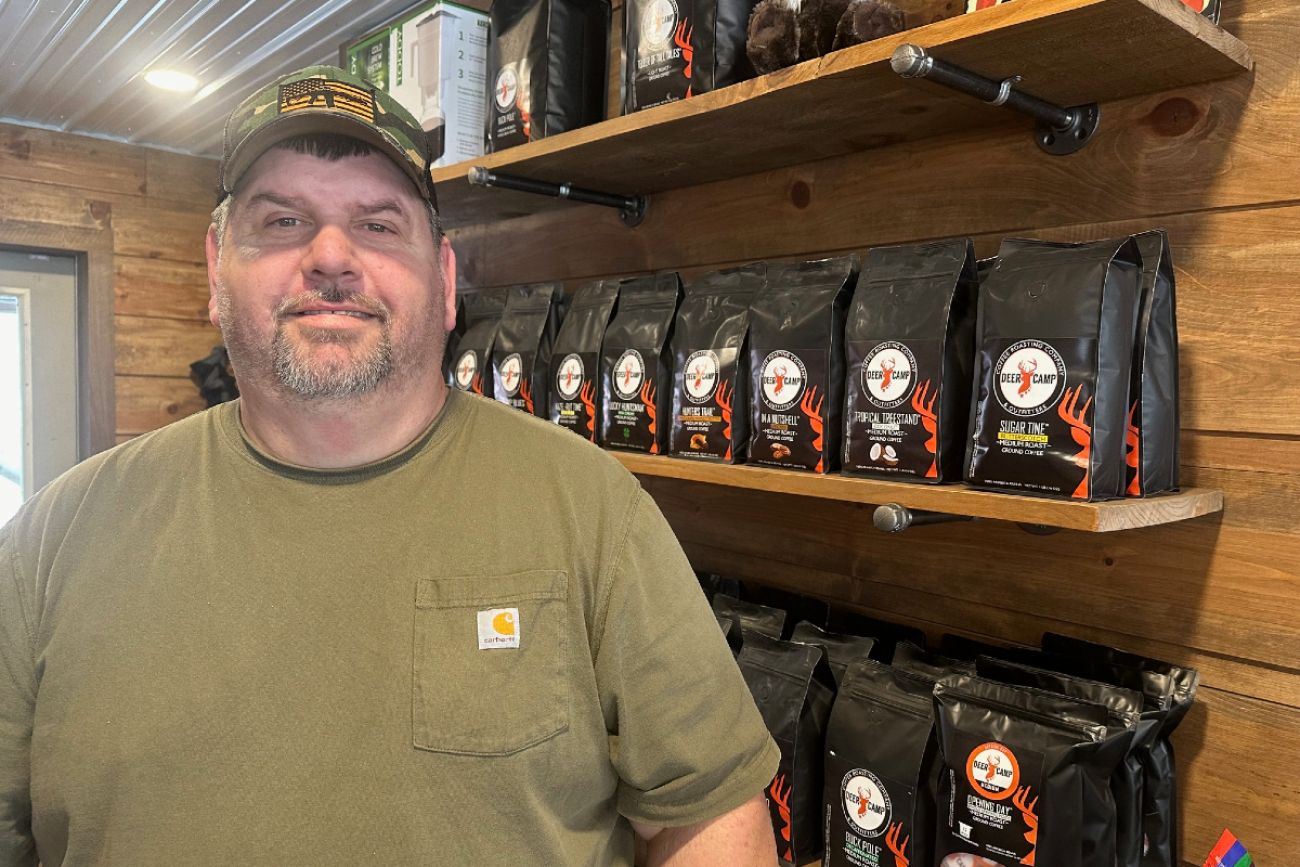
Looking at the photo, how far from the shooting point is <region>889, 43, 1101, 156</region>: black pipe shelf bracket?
0.96 meters

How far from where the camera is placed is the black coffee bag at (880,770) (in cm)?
109

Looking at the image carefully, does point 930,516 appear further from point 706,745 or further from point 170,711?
point 170,711

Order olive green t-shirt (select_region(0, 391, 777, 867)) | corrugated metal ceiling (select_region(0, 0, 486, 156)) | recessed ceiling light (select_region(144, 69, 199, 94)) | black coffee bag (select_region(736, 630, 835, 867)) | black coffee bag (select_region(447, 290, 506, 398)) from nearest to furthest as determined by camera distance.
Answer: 1. olive green t-shirt (select_region(0, 391, 777, 867))
2. black coffee bag (select_region(736, 630, 835, 867))
3. black coffee bag (select_region(447, 290, 506, 398))
4. corrugated metal ceiling (select_region(0, 0, 486, 156))
5. recessed ceiling light (select_region(144, 69, 199, 94))

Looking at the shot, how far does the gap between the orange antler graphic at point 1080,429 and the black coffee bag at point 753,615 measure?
22.1 inches

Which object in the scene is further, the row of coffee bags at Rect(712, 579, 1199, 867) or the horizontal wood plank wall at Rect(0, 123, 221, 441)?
the horizontal wood plank wall at Rect(0, 123, 221, 441)

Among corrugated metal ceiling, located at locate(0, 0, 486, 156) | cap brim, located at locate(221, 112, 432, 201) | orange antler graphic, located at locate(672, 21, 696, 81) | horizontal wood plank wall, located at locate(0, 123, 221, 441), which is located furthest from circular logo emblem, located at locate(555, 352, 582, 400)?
horizontal wood plank wall, located at locate(0, 123, 221, 441)

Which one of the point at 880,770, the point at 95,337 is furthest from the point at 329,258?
the point at 95,337

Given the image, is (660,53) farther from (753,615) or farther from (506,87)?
(753,615)

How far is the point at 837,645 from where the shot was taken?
4.33 feet

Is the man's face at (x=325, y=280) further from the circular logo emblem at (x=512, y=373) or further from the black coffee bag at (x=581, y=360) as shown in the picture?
the circular logo emblem at (x=512, y=373)

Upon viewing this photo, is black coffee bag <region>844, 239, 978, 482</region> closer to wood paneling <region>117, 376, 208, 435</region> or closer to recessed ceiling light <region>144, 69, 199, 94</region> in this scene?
recessed ceiling light <region>144, 69, 199, 94</region>

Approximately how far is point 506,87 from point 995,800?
4.74 feet

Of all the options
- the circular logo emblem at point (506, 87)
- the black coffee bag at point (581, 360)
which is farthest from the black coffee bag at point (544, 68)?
the black coffee bag at point (581, 360)

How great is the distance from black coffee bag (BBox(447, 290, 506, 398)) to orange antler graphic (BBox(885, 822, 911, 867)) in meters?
1.07
